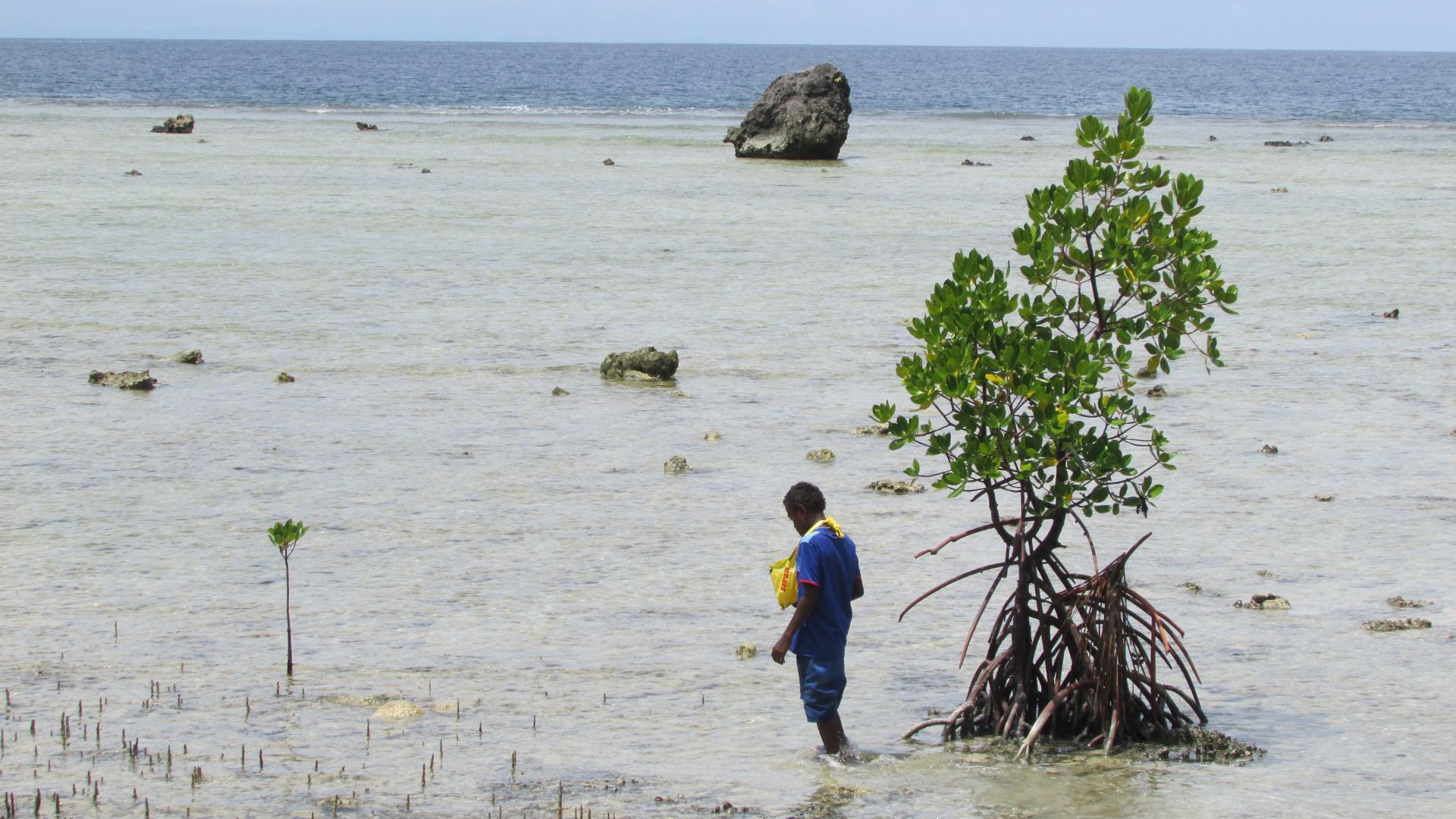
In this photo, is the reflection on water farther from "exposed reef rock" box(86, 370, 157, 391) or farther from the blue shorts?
the blue shorts

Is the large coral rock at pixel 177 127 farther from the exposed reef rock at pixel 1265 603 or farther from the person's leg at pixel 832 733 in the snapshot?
the person's leg at pixel 832 733

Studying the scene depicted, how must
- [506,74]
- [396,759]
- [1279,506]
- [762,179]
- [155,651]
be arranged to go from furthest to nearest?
[506,74] → [762,179] → [1279,506] → [155,651] → [396,759]

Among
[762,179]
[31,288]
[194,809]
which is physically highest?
[762,179]

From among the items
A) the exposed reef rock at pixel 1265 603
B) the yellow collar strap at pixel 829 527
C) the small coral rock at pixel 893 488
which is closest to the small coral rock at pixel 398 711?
the yellow collar strap at pixel 829 527

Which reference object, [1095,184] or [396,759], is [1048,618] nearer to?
[1095,184]

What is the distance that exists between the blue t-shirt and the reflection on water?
489mm

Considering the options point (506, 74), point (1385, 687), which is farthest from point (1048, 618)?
point (506, 74)

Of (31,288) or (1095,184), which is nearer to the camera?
(1095,184)

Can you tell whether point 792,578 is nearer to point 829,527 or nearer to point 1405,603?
point 829,527

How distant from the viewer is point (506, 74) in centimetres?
12938

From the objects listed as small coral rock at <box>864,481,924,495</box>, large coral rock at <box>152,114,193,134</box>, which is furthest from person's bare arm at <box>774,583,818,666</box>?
large coral rock at <box>152,114,193,134</box>

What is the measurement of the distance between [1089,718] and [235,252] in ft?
55.4

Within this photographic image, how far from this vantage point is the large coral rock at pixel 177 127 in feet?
149

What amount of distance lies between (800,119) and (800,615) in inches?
1319
